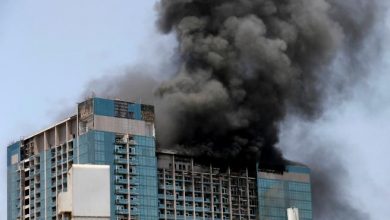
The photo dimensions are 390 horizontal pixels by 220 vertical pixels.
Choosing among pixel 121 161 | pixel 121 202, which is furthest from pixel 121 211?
pixel 121 161

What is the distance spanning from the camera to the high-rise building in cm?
10406

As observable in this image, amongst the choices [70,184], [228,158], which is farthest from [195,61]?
[70,184]

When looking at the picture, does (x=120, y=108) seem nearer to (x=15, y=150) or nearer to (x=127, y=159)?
(x=127, y=159)

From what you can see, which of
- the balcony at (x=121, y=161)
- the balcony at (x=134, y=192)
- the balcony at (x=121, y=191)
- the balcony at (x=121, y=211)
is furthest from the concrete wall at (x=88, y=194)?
the balcony at (x=134, y=192)

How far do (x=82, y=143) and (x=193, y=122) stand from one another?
12.7m

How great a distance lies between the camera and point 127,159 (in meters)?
104

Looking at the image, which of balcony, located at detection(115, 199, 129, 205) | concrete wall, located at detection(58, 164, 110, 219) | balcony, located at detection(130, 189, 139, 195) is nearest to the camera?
concrete wall, located at detection(58, 164, 110, 219)

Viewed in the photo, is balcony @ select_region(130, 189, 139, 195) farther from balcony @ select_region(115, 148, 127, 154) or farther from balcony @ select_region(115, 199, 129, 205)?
balcony @ select_region(115, 148, 127, 154)

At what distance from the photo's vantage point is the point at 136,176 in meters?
105

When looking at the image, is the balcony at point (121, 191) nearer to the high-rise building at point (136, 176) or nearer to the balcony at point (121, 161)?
the high-rise building at point (136, 176)

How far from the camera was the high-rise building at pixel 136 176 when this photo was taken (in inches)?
4097

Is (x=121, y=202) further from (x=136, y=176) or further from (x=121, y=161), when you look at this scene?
(x=121, y=161)

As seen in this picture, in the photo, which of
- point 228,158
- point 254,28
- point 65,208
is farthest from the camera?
point 228,158

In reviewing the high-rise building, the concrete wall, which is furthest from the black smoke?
the concrete wall
